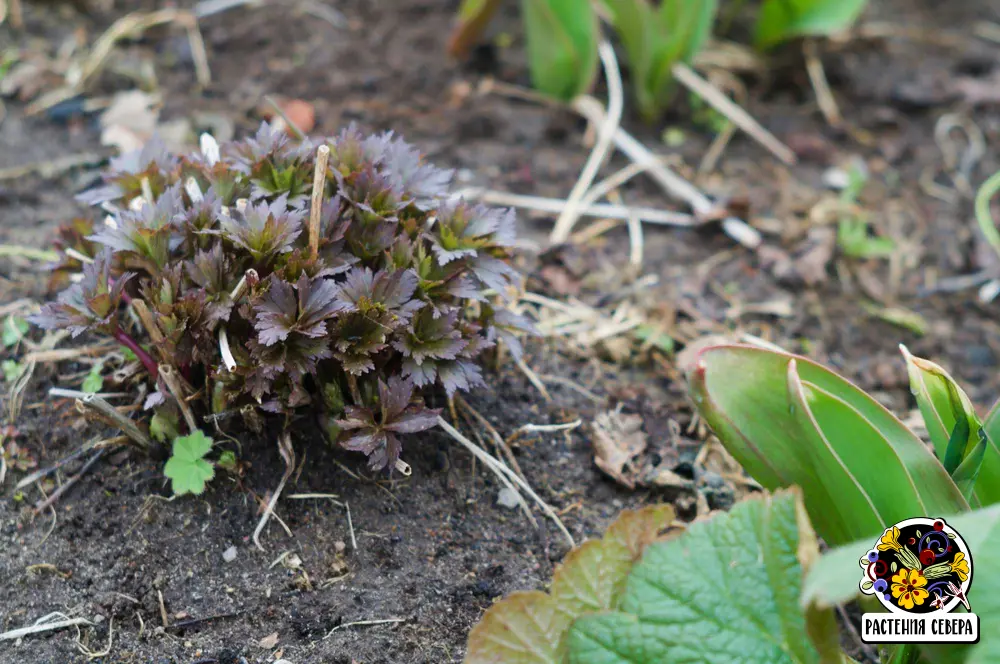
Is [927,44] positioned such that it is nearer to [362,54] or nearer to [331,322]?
[362,54]

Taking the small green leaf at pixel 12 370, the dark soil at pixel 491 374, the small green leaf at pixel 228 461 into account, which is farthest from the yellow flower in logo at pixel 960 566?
the small green leaf at pixel 12 370

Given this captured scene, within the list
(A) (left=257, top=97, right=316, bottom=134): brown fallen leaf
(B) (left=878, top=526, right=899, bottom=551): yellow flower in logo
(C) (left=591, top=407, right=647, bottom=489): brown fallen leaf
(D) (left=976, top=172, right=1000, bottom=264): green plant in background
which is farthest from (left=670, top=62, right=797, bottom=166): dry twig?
(B) (left=878, top=526, right=899, bottom=551): yellow flower in logo

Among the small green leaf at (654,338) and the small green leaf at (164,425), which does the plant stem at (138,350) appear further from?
the small green leaf at (654,338)

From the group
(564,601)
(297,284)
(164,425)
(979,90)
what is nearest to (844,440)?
(564,601)

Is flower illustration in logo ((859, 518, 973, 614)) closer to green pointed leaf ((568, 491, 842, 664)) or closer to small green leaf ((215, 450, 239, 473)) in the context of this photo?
green pointed leaf ((568, 491, 842, 664))

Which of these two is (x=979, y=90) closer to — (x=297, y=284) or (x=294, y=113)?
(x=294, y=113)

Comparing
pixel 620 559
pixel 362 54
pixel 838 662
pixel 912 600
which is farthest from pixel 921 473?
pixel 362 54
